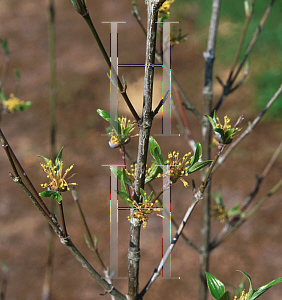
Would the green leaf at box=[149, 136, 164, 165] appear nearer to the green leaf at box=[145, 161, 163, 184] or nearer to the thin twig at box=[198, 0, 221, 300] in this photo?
the green leaf at box=[145, 161, 163, 184]

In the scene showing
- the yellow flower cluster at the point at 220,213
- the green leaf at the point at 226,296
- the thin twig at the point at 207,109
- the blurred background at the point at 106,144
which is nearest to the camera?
the green leaf at the point at 226,296

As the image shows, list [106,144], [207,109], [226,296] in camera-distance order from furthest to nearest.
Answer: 1. [106,144]
2. [207,109]
3. [226,296]

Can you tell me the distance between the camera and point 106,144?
13.4ft

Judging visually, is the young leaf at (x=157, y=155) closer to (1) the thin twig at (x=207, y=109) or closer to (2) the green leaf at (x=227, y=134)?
(2) the green leaf at (x=227, y=134)

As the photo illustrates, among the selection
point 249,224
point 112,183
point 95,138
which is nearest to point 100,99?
point 95,138

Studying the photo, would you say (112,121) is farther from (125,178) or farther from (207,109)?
(207,109)

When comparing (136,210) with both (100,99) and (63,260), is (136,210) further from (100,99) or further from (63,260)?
(100,99)

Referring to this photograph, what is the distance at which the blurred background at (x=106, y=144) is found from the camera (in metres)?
2.80

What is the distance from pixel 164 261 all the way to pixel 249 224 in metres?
2.80

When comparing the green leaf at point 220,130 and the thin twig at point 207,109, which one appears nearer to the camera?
the green leaf at point 220,130

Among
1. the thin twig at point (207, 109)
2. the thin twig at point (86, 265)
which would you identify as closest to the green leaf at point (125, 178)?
the thin twig at point (86, 265)

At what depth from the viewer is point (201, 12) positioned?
16.5ft

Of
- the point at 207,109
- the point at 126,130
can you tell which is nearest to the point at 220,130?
the point at 126,130

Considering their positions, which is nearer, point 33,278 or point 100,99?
point 33,278
